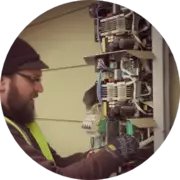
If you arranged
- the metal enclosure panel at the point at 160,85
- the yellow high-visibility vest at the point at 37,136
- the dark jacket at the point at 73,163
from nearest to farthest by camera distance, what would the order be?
the metal enclosure panel at the point at 160,85
the dark jacket at the point at 73,163
the yellow high-visibility vest at the point at 37,136

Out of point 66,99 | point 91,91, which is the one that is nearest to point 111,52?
point 91,91

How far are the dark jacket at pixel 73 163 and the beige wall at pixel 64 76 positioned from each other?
0.15ft

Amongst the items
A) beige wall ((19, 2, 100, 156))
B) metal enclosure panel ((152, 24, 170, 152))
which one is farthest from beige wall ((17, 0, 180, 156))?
metal enclosure panel ((152, 24, 170, 152))

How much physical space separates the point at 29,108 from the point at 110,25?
58 cm

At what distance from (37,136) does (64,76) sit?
310 millimetres

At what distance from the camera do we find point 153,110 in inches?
46.8

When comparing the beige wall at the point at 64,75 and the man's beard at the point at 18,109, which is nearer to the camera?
the beige wall at the point at 64,75

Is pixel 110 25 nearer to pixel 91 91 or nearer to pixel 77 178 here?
pixel 91 91

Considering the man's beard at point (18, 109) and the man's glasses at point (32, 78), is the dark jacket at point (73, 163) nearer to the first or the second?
the man's beard at point (18, 109)

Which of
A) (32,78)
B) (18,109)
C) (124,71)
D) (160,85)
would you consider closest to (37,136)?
(18,109)

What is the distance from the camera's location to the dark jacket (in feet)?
4.47

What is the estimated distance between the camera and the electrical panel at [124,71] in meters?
1.20

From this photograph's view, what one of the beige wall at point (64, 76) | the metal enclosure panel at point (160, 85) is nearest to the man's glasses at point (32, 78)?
the beige wall at point (64, 76)

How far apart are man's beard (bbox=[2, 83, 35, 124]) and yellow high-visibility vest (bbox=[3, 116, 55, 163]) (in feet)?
0.07
